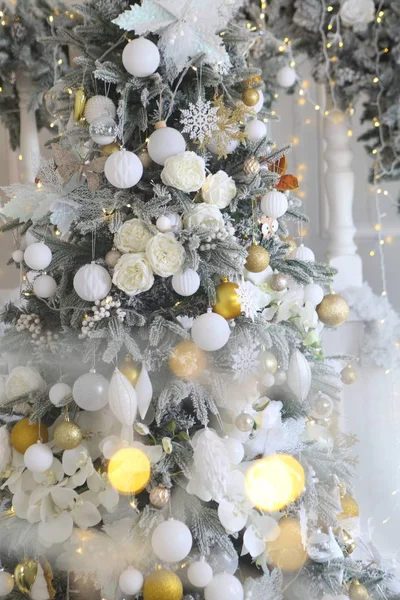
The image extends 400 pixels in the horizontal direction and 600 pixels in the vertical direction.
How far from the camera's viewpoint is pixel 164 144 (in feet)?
3.67

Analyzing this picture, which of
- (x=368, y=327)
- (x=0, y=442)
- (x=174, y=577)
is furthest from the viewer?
(x=368, y=327)

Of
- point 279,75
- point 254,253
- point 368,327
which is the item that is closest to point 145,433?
point 254,253

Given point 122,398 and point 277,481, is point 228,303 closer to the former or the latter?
point 122,398

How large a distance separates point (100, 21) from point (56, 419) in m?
0.79

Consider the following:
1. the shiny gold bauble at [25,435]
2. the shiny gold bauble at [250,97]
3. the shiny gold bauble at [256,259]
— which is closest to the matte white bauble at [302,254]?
the shiny gold bauble at [256,259]

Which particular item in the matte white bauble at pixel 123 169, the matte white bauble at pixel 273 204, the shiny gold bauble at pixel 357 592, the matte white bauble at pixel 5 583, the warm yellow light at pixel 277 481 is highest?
the matte white bauble at pixel 123 169

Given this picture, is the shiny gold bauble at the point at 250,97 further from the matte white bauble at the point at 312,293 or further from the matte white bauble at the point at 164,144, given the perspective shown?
the matte white bauble at the point at 312,293

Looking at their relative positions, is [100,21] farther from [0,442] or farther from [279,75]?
[279,75]

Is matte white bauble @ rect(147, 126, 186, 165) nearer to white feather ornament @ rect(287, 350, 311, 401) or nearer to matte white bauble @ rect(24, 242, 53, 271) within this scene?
matte white bauble @ rect(24, 242, 53, 271)

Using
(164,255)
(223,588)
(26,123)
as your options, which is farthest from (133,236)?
(26,123)

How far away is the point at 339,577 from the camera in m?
1.20

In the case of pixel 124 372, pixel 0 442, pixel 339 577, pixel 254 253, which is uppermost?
pixel 254 253

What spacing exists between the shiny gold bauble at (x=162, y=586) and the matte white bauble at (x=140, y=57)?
891 millimetres

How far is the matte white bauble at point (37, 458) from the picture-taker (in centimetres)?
113
